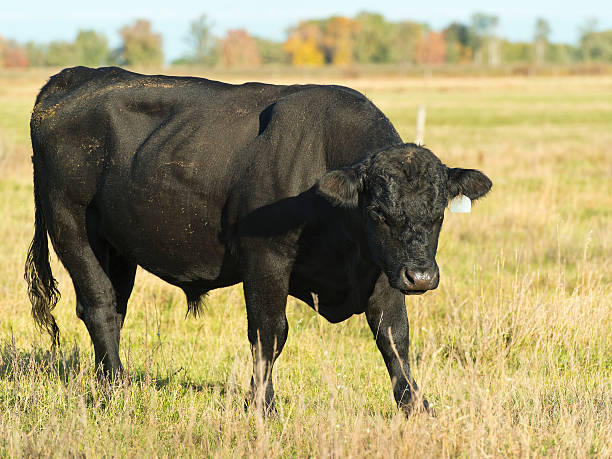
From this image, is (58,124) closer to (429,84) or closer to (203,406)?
(203,406)

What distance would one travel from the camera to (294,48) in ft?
471

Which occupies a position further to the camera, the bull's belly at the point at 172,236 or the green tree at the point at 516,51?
the green tree at the point at 516,51

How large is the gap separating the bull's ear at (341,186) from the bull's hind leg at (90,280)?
7.37ft

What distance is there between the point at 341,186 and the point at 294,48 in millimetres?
142792

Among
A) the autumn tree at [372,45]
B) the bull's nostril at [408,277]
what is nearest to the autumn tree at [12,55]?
the autumn tree at [372,45]

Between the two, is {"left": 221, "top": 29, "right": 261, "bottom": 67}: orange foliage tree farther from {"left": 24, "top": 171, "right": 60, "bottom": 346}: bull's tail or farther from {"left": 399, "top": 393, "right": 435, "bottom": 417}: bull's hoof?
{"left": 399, "top": 393, "right": 435, "bottom": 417}: bull's hoof

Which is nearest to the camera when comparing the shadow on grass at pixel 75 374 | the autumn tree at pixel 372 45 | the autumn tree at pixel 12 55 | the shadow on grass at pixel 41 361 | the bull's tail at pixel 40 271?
the shadow on grass at pixel 75 374

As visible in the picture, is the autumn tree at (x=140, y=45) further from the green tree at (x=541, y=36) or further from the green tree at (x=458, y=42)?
the green tree at (x=541, y=36)

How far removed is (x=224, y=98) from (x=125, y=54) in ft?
416

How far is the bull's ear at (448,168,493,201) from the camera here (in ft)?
14.5

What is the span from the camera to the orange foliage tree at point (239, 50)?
461 feet

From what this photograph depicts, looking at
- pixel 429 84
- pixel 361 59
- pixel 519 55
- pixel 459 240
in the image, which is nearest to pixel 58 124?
pixel 459 240

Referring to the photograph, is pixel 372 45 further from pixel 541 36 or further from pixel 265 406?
pixel 265 406

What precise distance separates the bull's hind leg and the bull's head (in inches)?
89.4
